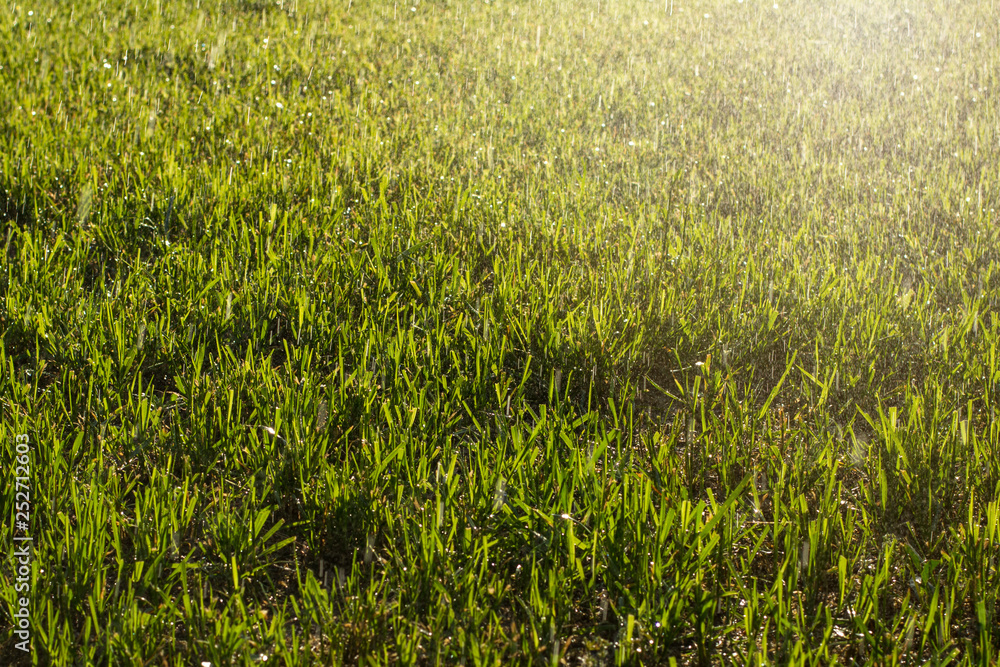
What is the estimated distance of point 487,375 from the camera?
2623 millimetres

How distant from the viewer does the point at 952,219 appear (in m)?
3.93

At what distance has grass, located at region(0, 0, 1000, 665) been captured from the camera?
180 centimetres

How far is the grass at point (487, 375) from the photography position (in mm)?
1796

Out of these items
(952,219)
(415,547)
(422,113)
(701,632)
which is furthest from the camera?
(422,113)

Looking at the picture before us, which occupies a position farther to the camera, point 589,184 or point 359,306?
point 589,184

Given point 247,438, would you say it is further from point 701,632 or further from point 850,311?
point 850,311

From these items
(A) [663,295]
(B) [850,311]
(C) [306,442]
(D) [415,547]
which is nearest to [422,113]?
(A) [663,295]

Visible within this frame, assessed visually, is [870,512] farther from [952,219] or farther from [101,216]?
[101,216]

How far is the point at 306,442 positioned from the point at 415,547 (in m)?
0.47

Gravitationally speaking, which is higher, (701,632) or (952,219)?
(952,219)

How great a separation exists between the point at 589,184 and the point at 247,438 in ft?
8.03

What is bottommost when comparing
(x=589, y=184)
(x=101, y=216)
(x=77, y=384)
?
(x=77, y=384)

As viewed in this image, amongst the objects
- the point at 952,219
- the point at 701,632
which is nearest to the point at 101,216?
the point at 701,632

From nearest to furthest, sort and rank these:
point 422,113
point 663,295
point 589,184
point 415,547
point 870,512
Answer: point 415,547
point 870,512
point 663,295
point 589,184
point 422,113
